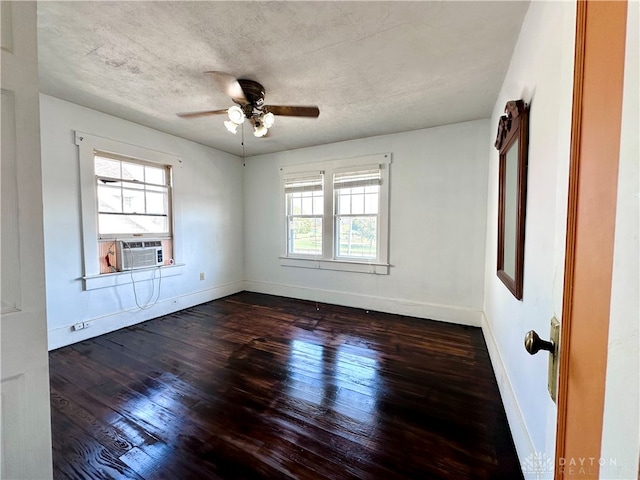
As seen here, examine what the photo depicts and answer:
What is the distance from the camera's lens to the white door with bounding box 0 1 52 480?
806 millimetres

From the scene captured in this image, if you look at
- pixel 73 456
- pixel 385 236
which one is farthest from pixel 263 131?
pixel 73 456

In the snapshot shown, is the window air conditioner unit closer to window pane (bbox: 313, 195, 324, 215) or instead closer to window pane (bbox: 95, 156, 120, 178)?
window pane (bbox: 95, 156, 120, 178)

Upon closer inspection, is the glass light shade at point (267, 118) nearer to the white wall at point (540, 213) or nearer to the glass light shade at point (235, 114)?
the glass light shade at point (235, 114)

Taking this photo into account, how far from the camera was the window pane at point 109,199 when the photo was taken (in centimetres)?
322

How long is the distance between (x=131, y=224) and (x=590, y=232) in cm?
427

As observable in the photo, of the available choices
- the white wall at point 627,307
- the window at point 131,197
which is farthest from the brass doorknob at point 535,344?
the window at point 131,197

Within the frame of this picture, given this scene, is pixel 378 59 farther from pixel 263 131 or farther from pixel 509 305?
pixel 509 305

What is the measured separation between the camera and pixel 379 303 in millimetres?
4035

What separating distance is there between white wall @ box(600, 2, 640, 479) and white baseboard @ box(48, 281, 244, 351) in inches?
160

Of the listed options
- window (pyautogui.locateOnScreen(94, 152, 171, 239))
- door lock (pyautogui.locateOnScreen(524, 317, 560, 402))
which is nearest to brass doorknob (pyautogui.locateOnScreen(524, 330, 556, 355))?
door lock (pyautogui.locateOnScreen(524, 317, 560, 402))

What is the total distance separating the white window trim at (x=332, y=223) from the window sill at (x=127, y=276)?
174 cm

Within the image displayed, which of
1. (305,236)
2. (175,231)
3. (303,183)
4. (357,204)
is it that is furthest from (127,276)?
(357,204)

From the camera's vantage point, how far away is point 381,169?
12.8 feet

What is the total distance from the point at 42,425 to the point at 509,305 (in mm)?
2551
